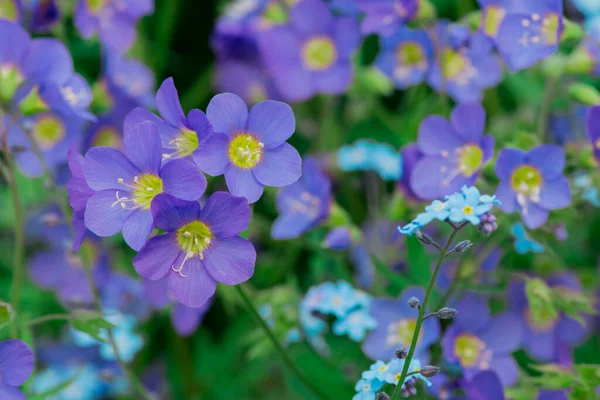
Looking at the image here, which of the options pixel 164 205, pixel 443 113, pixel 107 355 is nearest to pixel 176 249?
pixel 164 205

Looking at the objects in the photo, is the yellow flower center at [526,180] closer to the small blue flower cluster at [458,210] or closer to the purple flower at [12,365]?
the small blue flower cluster at [458,210]

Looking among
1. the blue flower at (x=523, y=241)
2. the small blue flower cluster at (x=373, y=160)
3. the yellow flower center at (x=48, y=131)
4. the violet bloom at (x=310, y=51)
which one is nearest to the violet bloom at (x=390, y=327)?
the blue flower at (x=523, y=241)

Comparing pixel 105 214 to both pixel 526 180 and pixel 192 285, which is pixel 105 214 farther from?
pixel 526 180

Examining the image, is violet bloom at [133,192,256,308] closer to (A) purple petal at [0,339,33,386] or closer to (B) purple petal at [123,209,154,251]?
(B) purple petal at [123,209,154,251]

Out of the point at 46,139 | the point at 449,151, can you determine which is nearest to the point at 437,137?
the point at 449,151

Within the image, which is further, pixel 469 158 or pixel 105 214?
pixel 469 158

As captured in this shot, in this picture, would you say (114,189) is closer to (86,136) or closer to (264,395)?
(86,136)
